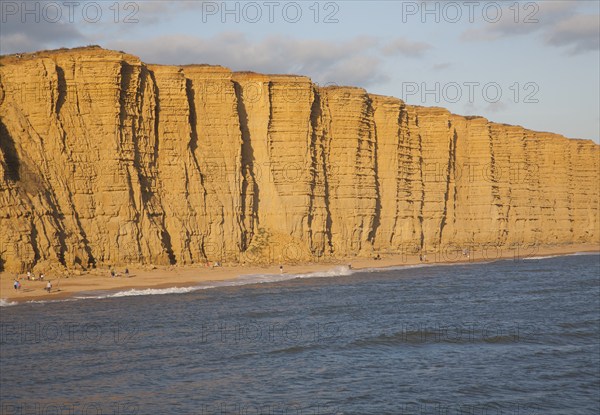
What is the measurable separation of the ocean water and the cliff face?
24.6 feet

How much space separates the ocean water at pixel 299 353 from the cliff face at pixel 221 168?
7.51m

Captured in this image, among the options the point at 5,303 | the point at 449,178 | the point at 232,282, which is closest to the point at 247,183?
the point at 232,282

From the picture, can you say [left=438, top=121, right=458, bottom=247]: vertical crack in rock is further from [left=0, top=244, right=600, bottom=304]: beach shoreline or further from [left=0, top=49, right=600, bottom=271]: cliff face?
[left=0, top=244, right=600, bottom=304]: beach shoreline

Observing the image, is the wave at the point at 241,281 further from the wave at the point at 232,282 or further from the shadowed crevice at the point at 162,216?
the shadowed crevice at the point at 162,216

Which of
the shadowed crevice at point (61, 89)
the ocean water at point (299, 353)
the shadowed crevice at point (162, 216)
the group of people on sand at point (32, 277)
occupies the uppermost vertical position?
the shadowed crevice at point (61, 89)

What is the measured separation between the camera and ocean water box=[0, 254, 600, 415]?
60.4 feet

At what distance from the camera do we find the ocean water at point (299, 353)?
725 inches

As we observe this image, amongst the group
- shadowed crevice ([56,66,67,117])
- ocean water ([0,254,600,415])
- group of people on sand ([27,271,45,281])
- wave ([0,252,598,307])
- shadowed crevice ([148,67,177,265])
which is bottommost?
ocean water ([0,254,600,415])

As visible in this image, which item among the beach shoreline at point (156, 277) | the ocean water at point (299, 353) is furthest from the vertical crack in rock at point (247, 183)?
the ocean water at point (299, 353)

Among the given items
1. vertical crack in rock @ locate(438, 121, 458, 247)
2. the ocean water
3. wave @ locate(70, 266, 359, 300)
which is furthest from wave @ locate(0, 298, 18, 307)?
vertical crack in rock @ locate(438, 121, 458, 247)

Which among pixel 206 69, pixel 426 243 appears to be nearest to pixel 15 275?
pixel 206 69

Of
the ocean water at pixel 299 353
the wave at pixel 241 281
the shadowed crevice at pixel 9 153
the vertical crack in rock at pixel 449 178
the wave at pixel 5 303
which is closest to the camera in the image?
the ocean water at pixel 299 353

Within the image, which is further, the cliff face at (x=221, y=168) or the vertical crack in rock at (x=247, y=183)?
the vertical crack in rock at (x=247, y=183)

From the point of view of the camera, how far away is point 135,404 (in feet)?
58.3
